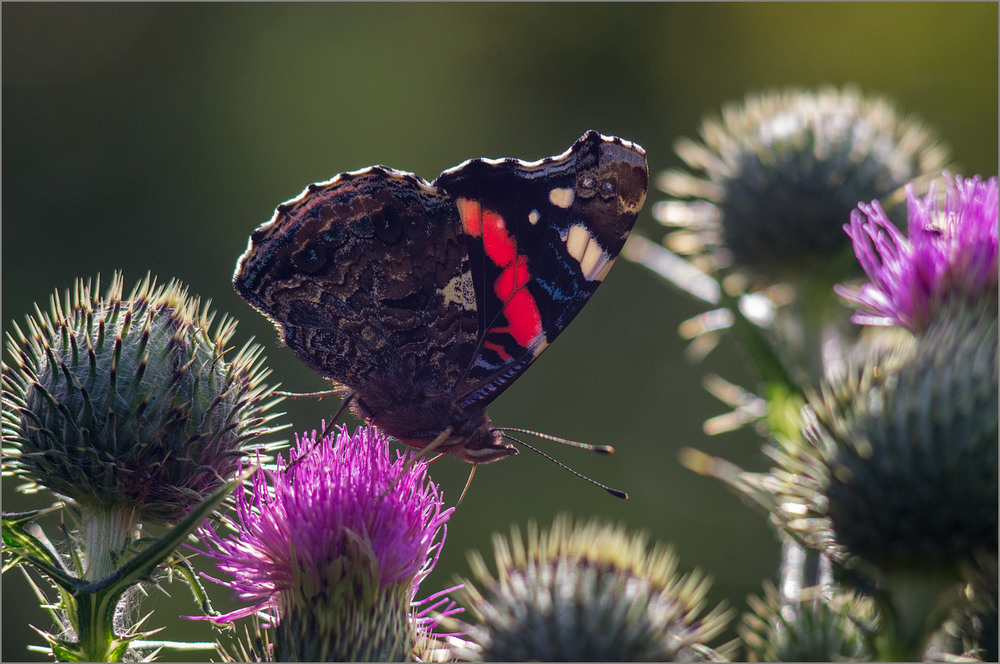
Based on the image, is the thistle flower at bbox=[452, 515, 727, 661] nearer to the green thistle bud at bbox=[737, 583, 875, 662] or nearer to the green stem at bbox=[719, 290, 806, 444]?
the green thistle bud at bbox=[737, 583, 875, 662]

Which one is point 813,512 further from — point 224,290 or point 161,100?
point 161,100

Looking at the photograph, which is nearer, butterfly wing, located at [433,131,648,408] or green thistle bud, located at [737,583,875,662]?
green thistle bud, located at [737,583,875,662]

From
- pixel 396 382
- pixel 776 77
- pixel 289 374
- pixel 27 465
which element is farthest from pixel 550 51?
pixel 27 465

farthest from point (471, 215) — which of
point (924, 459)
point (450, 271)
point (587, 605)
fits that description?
point (924, 459)

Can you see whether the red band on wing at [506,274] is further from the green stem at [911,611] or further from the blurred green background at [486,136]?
the blurred green background at [486,136]

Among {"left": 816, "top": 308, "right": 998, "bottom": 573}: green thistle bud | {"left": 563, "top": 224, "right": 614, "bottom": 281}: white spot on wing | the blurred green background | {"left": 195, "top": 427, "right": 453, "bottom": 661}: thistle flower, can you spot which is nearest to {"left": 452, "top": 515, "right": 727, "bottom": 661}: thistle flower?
{"left": 195, "top": 427, "right": 453, "bottom": 661}: thistle flower

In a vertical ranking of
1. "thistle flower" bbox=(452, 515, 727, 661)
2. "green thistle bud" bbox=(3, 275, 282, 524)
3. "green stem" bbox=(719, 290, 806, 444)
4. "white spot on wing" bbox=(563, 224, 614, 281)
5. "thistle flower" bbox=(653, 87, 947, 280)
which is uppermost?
"thistle flower" bbox=(653, 87, 947, 280)
